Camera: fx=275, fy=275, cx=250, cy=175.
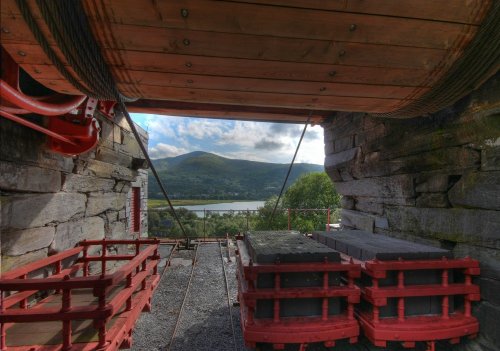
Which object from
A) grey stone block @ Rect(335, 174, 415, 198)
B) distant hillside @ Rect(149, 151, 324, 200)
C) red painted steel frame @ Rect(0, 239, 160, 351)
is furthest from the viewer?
distant hillside @ Rect(149, 151, 324, 200)

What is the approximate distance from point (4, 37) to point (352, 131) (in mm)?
4352

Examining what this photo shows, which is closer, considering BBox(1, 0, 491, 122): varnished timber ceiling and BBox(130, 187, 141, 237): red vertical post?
BBox(1, 0, 491, 122): varnished timber ceiling

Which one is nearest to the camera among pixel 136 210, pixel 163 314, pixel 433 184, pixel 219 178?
pixel 433 184

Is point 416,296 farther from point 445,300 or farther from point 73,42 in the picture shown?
point 73,42

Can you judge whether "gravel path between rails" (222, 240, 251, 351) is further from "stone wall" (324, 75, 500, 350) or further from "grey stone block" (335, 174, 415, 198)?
"grey stone block" (335, 174, 415, 198)

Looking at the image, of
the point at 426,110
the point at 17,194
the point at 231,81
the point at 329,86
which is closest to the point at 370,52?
the point at 329,86

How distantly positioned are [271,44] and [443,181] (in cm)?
229

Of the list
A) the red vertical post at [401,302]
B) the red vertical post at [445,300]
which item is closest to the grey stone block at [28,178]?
the red vertical post at [401,302]

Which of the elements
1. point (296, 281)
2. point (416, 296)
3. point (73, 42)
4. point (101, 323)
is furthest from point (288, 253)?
point (73, 42)

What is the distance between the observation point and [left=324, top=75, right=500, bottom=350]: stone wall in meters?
2.20

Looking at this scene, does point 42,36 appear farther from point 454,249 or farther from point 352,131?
point 352,131

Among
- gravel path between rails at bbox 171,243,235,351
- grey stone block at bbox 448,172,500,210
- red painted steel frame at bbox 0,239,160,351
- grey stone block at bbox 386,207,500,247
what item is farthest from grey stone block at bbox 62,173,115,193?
grey stone block at bbox 448,172,500,210

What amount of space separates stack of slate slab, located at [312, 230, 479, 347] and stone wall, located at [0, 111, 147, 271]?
303 centimetres

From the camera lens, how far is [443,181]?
2721 mm
